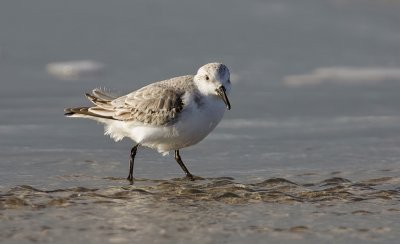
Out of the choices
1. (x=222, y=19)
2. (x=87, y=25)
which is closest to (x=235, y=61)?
(x=222, y=19)

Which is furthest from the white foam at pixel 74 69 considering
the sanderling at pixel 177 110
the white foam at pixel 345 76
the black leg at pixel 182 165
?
the black leg at pixel 182 165

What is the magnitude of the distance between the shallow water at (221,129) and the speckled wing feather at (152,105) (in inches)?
19.2

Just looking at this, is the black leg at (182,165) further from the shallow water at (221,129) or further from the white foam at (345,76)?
the white foam at (345,76)

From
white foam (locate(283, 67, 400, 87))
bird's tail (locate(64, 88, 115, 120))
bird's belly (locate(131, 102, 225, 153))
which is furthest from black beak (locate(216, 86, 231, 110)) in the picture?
white foam (locate(283, 67, 400, 87))

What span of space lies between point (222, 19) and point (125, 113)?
4.26 meters

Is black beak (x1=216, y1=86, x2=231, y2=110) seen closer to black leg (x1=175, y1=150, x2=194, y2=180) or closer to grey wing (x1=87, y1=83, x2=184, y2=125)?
grey wing (x1=87, y1=83, x2=184, y2=125)

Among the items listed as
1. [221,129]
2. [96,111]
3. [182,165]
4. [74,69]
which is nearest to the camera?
[182,165]

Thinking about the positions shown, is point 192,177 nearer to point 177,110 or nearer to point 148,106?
point 177,110

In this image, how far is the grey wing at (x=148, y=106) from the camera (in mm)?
8102

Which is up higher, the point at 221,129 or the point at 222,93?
the point at 222,93

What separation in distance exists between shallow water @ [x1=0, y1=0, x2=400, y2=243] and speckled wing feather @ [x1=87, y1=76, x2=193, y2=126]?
0.49 meters

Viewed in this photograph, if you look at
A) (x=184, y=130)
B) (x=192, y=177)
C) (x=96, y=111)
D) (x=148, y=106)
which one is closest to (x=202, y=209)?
(x=192, y=177)

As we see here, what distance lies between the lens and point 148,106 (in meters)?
8.26

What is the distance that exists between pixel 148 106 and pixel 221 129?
1.76m
